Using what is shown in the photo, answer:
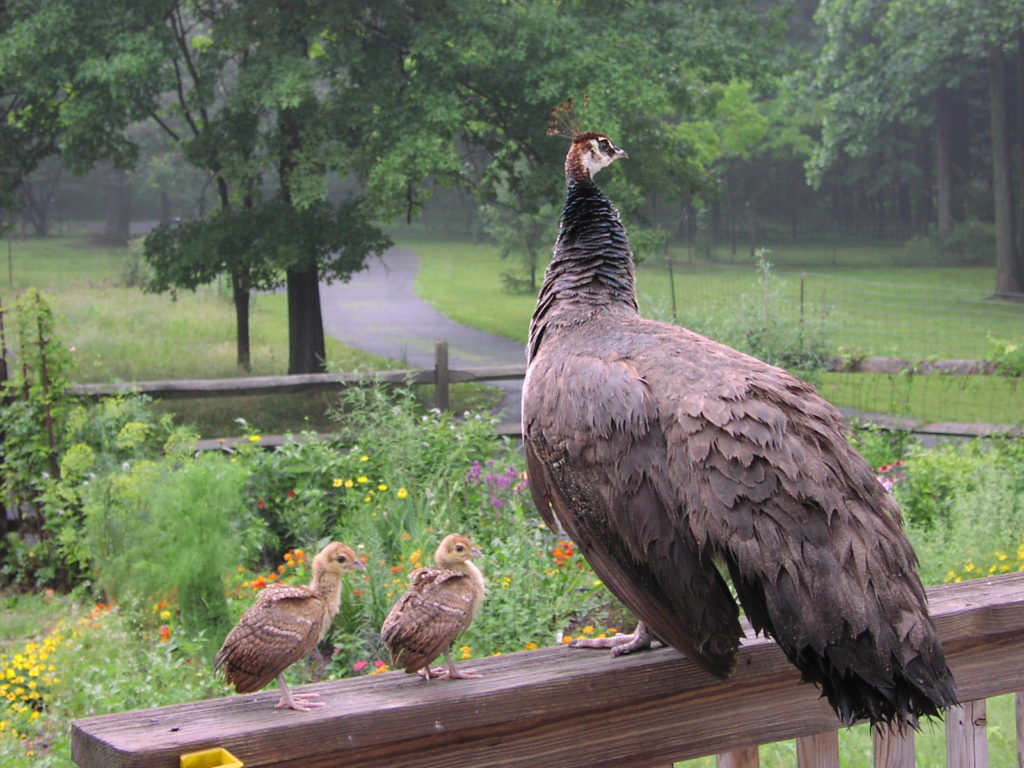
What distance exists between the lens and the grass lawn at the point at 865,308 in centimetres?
1272

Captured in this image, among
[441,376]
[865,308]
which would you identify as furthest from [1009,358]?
[865,308]

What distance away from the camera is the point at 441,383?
1036cm

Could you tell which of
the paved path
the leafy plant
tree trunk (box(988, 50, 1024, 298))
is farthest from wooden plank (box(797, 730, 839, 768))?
tree trunk (box(988, 50, 1024, 298))

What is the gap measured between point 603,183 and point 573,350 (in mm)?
10730

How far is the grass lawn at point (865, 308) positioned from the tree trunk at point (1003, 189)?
3.94ft

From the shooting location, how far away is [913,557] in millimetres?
1934

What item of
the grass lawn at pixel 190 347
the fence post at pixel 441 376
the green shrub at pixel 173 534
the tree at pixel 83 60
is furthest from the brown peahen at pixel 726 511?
the tree at pixel 83 60

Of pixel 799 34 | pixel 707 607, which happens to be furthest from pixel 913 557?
pixel 799 34

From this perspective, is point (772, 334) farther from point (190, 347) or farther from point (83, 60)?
point (190, 347)

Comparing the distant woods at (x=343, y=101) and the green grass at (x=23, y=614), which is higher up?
the distant woods at (x=343, y=101)

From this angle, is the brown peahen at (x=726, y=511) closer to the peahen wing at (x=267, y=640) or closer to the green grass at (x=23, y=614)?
the peahen wing at (x=267, y=640)

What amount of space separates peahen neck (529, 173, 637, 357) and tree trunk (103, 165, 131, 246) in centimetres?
3805

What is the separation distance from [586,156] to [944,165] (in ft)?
110

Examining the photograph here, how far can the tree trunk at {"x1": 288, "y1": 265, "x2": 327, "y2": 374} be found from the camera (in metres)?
15.7
